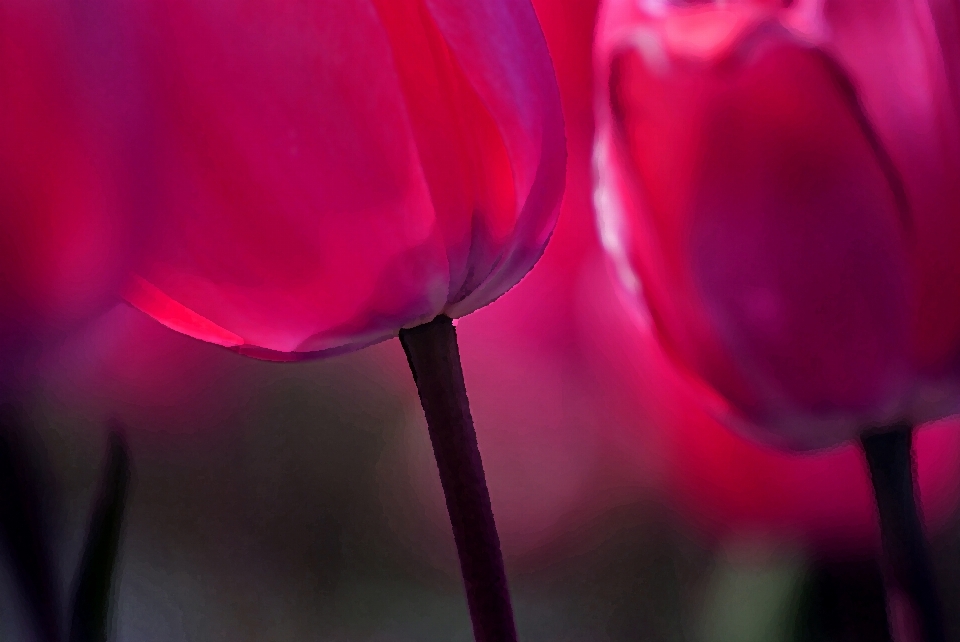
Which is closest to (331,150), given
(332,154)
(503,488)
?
(332,154)

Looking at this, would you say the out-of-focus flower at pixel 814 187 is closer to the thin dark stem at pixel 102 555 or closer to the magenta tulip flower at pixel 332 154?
the magenta tulip flower at pixel 332 154

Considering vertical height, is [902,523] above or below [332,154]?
below

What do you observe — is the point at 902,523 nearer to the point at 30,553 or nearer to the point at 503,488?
the point at 503,488

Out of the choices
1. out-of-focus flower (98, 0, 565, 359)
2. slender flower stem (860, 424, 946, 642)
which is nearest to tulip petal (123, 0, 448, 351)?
out-of-focus flower (98, 0, 565, 359)

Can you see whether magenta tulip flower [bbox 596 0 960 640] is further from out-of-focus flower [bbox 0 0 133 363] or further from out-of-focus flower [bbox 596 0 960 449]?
out-of-focus flower [bbox 0 0 133 363]

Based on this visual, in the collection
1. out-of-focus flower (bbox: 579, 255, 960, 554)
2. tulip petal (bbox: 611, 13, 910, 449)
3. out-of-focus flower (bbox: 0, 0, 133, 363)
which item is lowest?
out-of-focus flower (bbox: 579, 255, 960, 554)

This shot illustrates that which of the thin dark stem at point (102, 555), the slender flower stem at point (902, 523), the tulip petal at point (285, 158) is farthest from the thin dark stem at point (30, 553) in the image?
the slender flower stem at point (902, 523)

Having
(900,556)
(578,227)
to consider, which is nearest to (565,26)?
(578,227)
